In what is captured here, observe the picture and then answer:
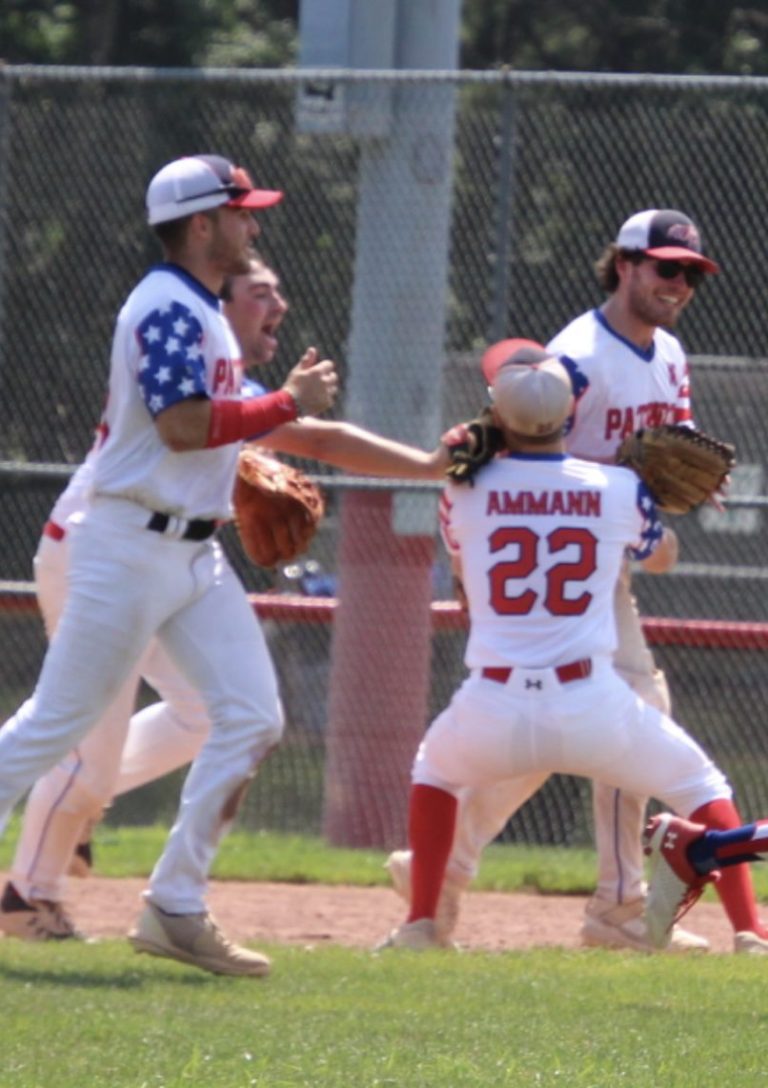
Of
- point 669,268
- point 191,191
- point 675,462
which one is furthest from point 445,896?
point 191,191

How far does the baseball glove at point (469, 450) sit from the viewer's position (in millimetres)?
6414

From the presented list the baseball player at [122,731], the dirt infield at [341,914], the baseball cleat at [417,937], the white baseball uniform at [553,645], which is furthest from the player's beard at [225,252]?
the dirt infield at [341,914]

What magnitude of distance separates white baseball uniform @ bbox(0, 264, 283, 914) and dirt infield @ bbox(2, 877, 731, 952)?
1255mm

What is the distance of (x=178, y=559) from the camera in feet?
19.5

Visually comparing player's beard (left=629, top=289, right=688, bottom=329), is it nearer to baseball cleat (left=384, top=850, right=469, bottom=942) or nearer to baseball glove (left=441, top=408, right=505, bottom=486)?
baseball glove (left=441, top=408, right=505, bottom=486)

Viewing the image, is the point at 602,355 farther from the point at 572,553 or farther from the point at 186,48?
the point at 186,48

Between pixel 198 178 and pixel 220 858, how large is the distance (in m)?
3.48

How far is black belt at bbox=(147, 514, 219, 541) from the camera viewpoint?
233 inches

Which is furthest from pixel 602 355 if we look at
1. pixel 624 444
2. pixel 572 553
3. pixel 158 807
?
pixel 158 807

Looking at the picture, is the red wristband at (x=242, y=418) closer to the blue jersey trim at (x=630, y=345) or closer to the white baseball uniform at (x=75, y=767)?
the white baseball uniform at (x=75, y=767)

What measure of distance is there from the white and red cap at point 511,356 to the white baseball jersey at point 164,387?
84 centimetres

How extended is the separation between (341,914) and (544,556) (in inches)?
76.2

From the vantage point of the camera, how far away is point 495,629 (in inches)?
251

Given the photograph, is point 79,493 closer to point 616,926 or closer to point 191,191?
point 191,191
